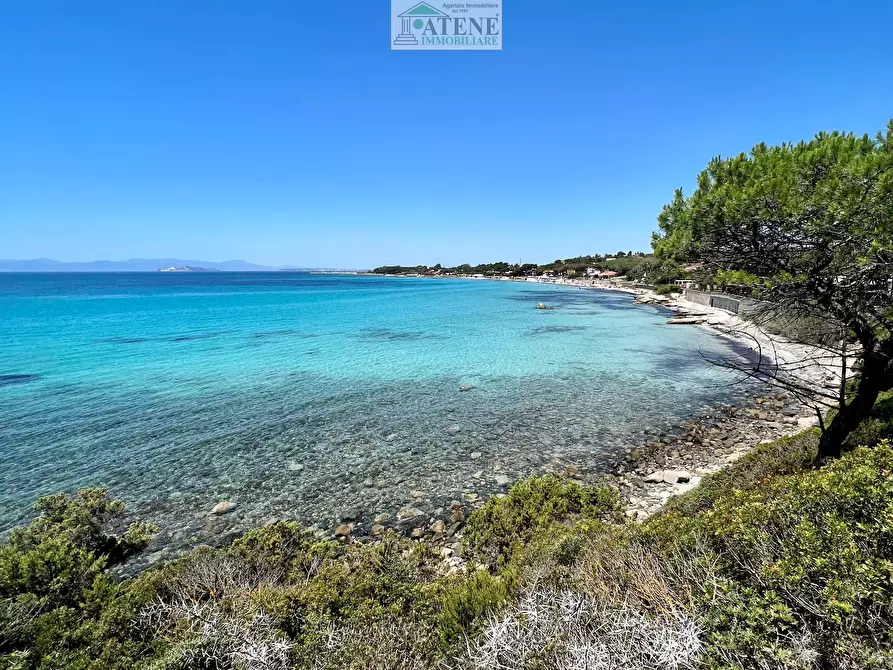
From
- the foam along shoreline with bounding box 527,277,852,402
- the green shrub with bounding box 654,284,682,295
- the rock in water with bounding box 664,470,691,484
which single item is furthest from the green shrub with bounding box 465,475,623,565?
the green shrub with bounding box 654,284,682,295

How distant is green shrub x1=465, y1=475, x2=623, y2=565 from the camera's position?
19.8ft

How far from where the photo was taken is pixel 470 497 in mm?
8023

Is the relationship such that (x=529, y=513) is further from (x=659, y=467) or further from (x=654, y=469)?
(x=659, y=467)

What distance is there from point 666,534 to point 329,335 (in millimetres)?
28680

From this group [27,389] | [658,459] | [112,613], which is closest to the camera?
[112,613]

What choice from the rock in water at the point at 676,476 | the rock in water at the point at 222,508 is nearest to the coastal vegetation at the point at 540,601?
the rock in water at the point at 222,508

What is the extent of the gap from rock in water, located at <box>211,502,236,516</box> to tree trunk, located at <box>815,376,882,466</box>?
10619 mm

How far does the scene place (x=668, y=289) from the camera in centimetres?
6159

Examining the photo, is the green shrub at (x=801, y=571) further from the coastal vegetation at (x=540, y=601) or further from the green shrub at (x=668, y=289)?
the green shrub at (x=668, y=289)

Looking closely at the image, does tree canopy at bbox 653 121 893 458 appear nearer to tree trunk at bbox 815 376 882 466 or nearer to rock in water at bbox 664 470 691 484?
tree trunk at bbox 815 376 882 466

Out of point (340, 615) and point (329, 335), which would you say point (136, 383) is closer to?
point (329, 335)

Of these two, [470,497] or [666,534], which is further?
[470,497]

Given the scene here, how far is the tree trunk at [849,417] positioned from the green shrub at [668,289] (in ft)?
205

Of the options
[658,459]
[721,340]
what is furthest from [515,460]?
[721,340]
